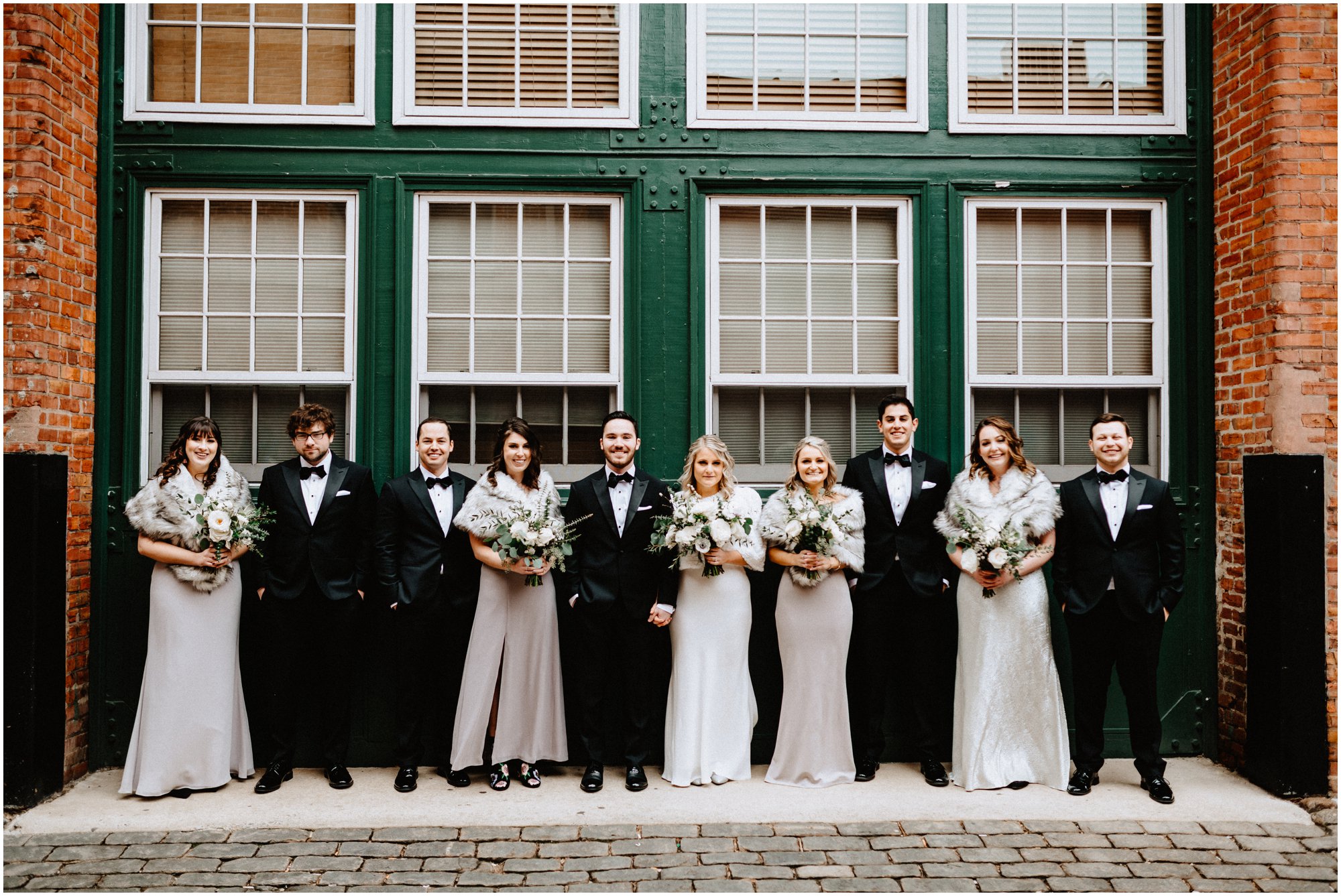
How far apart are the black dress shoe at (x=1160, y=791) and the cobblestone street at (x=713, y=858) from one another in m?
0.32

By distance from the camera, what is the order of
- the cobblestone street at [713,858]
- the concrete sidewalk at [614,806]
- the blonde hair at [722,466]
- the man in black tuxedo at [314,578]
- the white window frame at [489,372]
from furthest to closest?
the white window frame at [489,372] → the blonde hair at [722,466] → the man in black tuxedo at [314,578] → the concrete sidewalk at [614,806] → the cobblestone street at [713,858]

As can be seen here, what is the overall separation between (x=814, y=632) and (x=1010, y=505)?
134cm

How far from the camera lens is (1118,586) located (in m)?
5.34

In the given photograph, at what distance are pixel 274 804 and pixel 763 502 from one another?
3.34 meters

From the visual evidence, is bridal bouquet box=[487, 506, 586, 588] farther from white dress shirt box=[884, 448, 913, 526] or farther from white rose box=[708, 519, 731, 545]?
white dress shirt box=[884, 448, 913, 526]

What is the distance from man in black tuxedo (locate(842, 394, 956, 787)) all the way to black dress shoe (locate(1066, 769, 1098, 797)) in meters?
0.70

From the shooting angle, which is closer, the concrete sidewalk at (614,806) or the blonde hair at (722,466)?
the concrete sidewalk at (614,806)

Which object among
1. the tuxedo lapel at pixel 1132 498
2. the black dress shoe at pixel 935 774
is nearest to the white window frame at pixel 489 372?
the black dress shoe at pixel 935 774

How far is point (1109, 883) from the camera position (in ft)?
14.1

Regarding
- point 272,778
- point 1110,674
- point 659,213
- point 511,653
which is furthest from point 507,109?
point 1110,674

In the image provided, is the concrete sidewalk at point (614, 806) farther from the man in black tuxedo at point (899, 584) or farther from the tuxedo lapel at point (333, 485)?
the tuxedo lapel at point (333, 485)

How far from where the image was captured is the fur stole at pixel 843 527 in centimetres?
544

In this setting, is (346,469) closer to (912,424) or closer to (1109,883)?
(912,424)

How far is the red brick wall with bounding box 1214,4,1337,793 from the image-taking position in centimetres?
562
